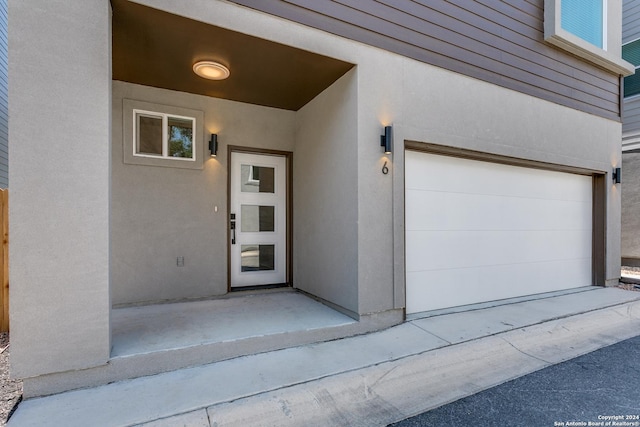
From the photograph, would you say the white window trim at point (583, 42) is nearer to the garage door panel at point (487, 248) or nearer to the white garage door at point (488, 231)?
the white garage door at point (488, 231)

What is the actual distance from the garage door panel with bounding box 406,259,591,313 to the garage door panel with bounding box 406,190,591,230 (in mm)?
613

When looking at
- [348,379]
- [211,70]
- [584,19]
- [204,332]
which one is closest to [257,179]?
[211,70]

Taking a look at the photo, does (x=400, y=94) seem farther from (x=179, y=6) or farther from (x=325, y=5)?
(x=179, y=6)

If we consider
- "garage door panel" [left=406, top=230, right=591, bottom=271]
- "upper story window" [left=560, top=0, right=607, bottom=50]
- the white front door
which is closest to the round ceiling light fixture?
the white front door

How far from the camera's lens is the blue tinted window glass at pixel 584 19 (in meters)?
5.25

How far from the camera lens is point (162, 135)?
4051mm

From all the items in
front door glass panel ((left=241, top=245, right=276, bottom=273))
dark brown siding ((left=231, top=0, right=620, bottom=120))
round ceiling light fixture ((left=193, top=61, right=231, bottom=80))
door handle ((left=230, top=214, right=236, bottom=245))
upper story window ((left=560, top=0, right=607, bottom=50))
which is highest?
upper story window ((left=560, top=0, right=607, bottom=50))

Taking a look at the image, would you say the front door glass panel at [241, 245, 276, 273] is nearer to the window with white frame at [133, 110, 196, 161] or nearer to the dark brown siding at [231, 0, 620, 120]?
the window with white frame at [133, 110, 196, 161]

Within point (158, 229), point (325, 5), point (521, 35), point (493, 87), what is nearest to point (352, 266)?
point (158, 229)

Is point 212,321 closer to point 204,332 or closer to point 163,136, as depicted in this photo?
point 204,332

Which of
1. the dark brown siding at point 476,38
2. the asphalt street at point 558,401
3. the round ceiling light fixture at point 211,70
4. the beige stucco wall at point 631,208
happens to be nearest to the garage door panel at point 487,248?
the asphalt street at point 558,401

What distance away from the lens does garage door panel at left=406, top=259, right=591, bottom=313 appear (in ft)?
13.0

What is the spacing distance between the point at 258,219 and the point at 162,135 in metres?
1.72

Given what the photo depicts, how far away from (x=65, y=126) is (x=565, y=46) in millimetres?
6882
